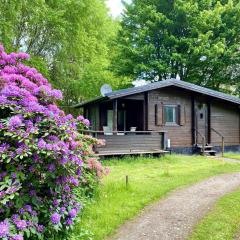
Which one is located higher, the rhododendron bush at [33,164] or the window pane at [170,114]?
the window pane at [170,114]

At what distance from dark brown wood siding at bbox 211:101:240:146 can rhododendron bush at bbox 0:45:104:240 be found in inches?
622

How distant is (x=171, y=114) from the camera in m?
18.3

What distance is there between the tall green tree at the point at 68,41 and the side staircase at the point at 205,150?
1071cm

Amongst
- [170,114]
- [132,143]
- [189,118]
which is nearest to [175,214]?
→ [132,143]

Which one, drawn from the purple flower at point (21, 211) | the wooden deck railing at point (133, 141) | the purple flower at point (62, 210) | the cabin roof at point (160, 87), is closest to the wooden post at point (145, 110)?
the cabin roof at point (160, 87)

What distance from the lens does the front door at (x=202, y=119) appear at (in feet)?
62.6

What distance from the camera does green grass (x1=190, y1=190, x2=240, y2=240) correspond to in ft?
16.9

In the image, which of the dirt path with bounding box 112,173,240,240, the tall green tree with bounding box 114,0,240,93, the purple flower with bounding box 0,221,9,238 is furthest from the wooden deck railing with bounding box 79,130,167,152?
the tall green tree with bounding box 114,0,240,93

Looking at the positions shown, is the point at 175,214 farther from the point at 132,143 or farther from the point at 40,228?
the point at 132,143

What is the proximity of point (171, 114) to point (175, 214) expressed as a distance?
12.3 m

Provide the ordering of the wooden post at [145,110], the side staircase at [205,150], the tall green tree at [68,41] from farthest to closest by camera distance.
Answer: the tall green tree at [68,41] → the side staircase at [205,150] → the wooden post at [145,110]

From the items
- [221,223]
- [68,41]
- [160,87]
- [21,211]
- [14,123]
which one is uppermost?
[68,41]

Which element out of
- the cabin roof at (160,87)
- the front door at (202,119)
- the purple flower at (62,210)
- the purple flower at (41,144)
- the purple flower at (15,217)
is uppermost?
the cabin roof at (160,87)

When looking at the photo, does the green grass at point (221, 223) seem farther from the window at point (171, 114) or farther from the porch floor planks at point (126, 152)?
the window at point (171, 114)
